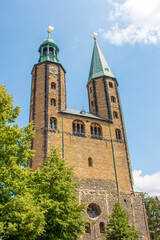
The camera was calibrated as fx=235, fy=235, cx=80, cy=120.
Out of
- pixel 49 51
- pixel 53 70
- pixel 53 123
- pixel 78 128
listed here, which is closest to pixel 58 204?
pixel 53 123

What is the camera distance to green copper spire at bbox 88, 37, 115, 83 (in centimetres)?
3350

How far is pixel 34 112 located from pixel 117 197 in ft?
41.3

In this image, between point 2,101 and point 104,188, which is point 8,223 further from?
point 104,188

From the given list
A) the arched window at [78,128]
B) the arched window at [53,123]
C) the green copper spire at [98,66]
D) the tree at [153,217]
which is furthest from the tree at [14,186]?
the tree at [153,217]

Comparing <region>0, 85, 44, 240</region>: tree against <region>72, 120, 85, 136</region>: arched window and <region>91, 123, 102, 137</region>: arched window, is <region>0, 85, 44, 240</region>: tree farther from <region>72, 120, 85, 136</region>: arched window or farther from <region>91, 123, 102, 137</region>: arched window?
<region>91, 123, 102, 137</region>: arched window

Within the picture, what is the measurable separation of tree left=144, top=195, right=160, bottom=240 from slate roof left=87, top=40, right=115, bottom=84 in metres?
19.5

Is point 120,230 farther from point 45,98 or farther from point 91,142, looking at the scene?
point 45,98

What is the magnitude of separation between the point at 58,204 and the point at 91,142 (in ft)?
43.2

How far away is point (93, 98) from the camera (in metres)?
32.1

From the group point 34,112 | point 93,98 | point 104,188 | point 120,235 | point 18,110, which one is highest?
point 93,98

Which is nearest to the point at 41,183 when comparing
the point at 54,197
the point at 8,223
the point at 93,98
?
the point at 54,197

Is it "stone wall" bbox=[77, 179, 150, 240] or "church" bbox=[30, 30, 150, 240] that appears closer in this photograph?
"stone wall" bbox=[77, 179, 150, 240]

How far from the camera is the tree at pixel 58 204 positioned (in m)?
13.1

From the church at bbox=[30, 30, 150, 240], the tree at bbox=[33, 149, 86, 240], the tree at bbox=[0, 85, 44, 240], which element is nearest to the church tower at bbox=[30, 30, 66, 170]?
the church at bbox=[30, 30, 150, 240]
